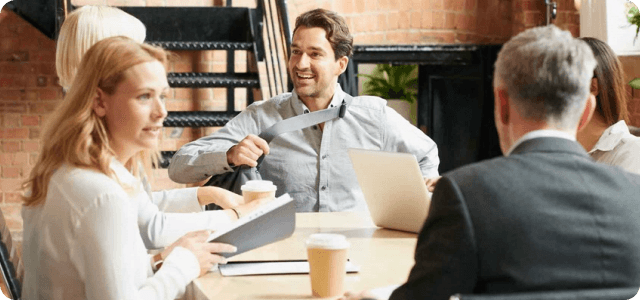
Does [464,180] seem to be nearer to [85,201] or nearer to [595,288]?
[595,288]

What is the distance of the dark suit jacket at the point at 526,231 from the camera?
1222 millimetres

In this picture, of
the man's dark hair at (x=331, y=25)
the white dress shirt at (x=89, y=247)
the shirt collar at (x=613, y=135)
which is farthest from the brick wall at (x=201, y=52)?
the white dress shirt at (x=89, y=247)

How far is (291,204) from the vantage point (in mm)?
1869

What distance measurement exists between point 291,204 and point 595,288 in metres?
0.77

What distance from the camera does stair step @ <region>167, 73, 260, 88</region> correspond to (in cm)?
464

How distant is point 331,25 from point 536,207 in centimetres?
194

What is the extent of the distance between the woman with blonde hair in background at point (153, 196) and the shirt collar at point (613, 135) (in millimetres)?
1100

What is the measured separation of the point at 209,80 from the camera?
15.4 ft

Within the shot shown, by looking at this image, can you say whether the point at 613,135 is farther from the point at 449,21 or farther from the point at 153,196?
the point at 449,21

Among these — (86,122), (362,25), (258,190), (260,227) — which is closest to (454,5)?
(362,25)

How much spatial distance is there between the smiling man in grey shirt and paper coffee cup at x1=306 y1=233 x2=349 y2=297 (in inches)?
51.3

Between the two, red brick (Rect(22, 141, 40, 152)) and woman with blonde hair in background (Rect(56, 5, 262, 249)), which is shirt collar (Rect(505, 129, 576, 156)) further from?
red brick (Rect(22, 141, 40, 152))

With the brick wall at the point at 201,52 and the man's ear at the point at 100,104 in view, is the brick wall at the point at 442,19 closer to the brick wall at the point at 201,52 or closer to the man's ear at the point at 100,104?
the brick wall at the point at 201,52

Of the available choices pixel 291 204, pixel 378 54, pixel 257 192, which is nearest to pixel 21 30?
pixel 378 54
